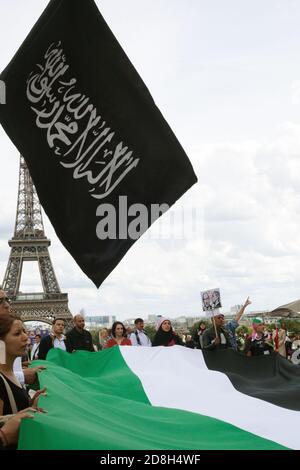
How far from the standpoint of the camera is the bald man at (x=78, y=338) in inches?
404

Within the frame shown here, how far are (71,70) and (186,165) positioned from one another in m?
1.29

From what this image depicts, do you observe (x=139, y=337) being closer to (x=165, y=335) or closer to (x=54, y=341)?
(x=165, y=335)

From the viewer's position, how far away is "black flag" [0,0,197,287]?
5.47 metres

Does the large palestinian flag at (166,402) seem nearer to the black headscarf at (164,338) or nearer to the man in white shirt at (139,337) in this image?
the black headscarf at (164,338)

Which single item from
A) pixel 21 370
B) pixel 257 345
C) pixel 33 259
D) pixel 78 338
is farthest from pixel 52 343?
pixel 33 259

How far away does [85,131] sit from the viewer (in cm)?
560

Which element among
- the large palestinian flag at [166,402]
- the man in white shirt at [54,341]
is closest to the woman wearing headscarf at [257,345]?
the large palestinian flag at [166,402]

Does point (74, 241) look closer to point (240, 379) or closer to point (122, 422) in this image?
point (122, 422)

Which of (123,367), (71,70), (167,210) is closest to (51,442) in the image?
(167,210)

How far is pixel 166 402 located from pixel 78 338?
4.28 metres

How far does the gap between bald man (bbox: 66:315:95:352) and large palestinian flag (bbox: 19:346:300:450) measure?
62.2 inches

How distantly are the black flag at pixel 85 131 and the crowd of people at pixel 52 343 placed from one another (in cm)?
95

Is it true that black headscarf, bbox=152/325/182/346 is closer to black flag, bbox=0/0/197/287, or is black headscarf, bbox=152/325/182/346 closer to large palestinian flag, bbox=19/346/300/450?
large palestinian flag, bbox=19/346/300/450

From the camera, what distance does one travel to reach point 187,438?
4574mm
